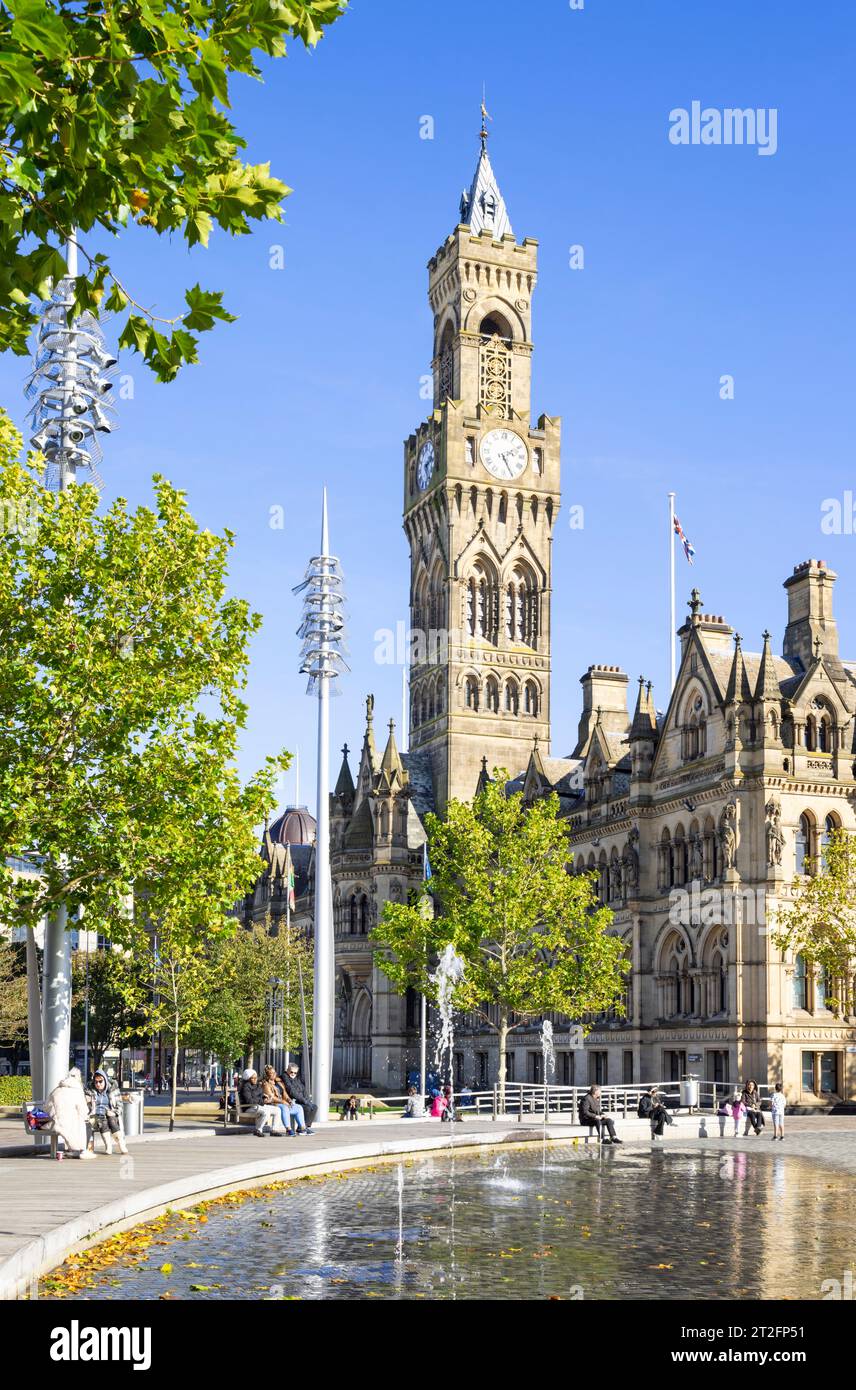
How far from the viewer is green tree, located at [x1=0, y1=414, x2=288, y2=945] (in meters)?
27.5

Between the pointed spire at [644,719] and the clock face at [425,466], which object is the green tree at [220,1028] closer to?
the pointed spire at [644,719]

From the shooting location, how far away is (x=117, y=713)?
1101 inches

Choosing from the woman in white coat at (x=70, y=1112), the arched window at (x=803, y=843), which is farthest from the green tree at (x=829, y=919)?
the woman in white coat at (x=70, y=1112)

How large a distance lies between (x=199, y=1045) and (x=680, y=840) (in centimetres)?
2067

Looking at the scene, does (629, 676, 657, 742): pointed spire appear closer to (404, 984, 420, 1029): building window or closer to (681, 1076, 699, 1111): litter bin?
(681, 1076, 699, 1111): litter bin

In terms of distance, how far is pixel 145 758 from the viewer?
28562mm

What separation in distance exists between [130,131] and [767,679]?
5093 cm

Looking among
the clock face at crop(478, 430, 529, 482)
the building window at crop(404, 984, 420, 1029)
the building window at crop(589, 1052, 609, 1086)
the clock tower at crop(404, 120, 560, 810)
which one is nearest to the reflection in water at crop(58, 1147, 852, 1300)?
the building window at crop(589, 1052, 609, 1086)

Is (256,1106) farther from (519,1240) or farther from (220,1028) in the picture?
(220,1028)

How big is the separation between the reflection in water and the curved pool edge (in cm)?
67

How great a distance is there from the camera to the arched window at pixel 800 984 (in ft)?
188
